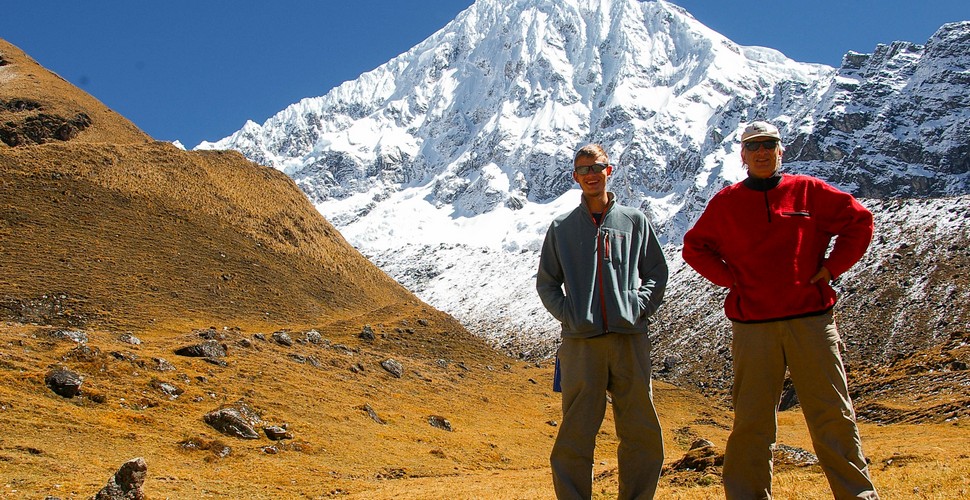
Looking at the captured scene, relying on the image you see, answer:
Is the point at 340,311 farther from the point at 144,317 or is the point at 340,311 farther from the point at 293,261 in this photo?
the point at 144,317

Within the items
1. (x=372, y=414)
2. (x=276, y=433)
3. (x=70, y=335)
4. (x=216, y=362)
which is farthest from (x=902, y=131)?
(x=70, y=335)

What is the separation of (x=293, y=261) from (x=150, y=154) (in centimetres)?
1466

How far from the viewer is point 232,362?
26.9 meters

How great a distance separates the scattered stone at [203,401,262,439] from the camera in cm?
1958

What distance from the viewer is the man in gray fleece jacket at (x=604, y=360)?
6469mm

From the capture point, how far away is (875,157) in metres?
172

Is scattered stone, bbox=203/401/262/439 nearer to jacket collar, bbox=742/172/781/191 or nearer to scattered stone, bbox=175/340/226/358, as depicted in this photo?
scattered stone, bbox=175/340/226/358

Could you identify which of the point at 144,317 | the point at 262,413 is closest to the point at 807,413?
the point at 262,413

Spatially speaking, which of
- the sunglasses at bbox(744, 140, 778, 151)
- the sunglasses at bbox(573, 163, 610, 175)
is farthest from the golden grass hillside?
the sunglasses at bbox(573, 163, 610, 175)

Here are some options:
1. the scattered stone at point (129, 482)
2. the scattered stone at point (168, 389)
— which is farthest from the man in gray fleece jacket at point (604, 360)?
the scattered stone at point (168, 389)

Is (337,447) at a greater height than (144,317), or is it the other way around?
(144,317)

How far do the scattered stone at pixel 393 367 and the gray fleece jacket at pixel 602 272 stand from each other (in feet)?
94.0

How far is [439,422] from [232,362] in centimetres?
793

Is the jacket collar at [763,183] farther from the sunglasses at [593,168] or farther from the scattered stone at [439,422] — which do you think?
the scattered stone at [439,422]
